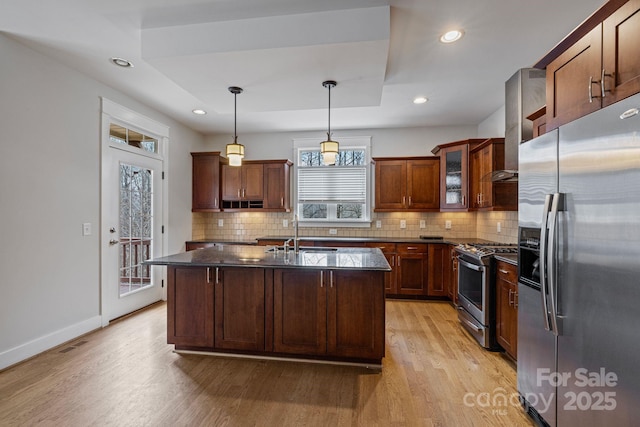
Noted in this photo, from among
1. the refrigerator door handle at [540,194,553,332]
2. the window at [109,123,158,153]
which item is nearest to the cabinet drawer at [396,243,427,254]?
the refrigerator door handle at [540,194,553,332]

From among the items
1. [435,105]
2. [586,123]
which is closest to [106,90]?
[435,105]

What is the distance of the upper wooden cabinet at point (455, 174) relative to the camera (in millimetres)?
4340

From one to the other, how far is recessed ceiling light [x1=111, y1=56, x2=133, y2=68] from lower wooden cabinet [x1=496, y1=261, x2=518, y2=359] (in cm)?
398

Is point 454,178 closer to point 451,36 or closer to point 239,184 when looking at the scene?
point 451,36

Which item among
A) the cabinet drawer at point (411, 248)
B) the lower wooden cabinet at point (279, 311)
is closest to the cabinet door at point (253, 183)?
the cabinet drawer at point (411, 248)

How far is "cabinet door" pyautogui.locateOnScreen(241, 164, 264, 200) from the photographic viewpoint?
526cm

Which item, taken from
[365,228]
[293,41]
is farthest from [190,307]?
[365,228]

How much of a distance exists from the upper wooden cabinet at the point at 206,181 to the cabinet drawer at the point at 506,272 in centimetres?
422

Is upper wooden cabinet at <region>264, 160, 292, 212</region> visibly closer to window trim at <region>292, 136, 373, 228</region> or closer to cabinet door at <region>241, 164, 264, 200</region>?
cabinet door at <region>241, 164, 264, 200</region>

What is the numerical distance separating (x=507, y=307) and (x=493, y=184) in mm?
1626

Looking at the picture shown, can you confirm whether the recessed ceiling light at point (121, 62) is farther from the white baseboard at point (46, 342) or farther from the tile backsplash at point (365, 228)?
the tile backsplash at point (365, 228)

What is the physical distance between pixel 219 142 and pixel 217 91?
112 inches

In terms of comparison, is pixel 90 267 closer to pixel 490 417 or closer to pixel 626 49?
pixel 490 417

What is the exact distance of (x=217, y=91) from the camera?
119 inches
